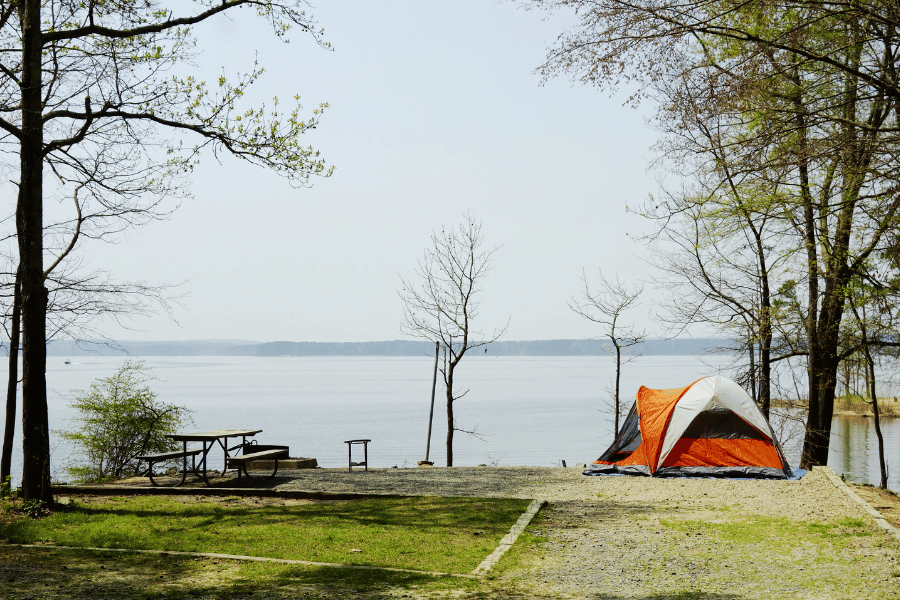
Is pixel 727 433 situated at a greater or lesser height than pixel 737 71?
lesser

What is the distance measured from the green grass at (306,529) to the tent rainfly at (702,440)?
446 cm

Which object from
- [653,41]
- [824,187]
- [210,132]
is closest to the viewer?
[653,41]

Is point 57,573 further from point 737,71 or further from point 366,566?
point 737,71

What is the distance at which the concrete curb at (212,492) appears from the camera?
33.4ft

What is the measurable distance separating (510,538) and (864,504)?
5.03 meters

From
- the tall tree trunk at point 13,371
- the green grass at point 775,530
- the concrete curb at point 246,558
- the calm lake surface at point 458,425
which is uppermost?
the tall tree trunk at point 13,371

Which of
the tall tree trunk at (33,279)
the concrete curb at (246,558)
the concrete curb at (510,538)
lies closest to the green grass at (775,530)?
the concrete curb at (510,538)

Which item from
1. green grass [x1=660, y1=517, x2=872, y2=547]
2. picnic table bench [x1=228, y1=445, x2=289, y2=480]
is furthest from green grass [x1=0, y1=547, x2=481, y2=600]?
picnic table bench [x1=228, y1=445, x2=289, y2=480]

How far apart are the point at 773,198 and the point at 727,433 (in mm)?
4309

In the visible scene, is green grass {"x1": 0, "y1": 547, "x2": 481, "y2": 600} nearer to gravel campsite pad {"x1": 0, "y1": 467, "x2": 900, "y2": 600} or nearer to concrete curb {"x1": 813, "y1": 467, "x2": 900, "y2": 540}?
gravel campsite pad {"x1": 0, "y1": 467, "x2": 900, "y2": 600}

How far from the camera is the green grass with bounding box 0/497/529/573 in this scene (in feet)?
22.9

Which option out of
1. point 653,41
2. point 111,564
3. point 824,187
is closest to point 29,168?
point 111,564

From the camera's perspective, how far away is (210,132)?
10.4 m

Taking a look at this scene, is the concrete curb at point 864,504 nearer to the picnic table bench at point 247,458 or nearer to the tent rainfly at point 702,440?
the tent rainfly at point 702,440
